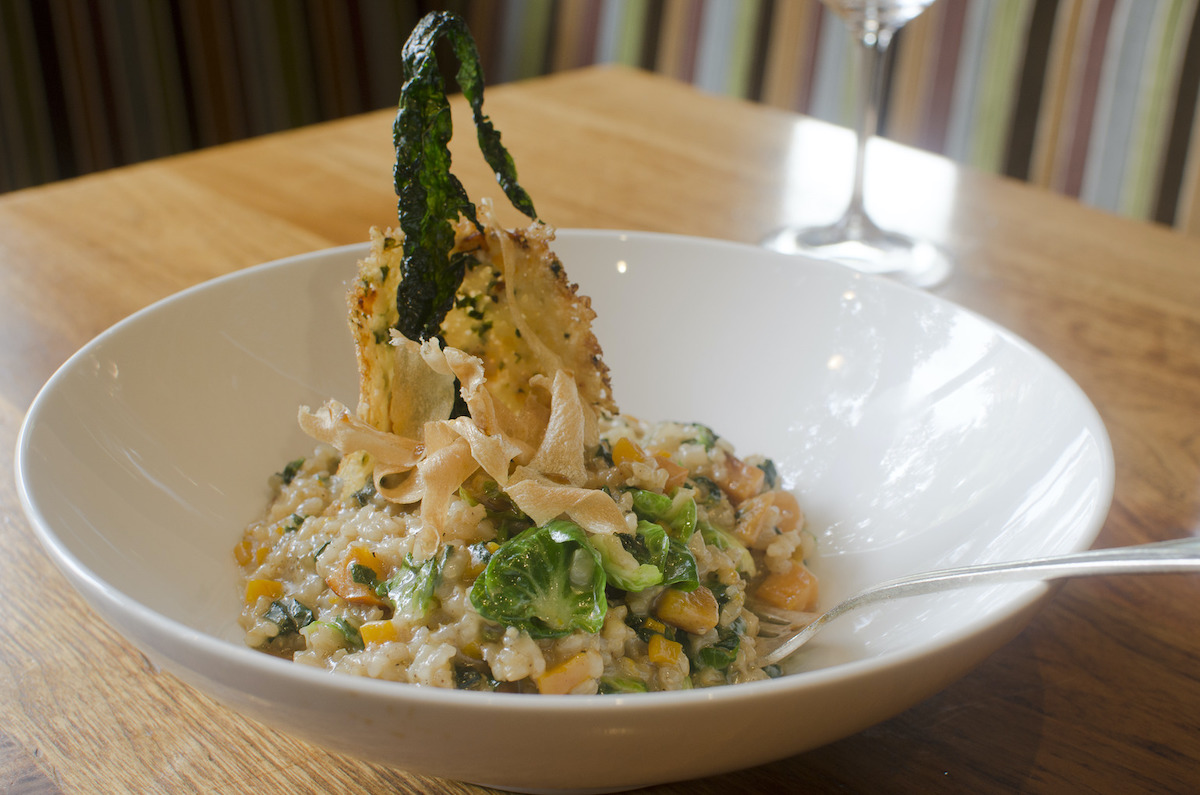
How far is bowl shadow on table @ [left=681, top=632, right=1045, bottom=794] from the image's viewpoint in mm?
1016

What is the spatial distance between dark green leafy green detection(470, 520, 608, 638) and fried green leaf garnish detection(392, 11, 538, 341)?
338 millimetres

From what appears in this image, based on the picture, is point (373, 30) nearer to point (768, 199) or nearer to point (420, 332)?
point (768, 199)

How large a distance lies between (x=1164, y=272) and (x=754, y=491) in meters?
1.35

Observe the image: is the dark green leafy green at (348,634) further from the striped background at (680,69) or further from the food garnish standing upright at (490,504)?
the striped background at (680,69)

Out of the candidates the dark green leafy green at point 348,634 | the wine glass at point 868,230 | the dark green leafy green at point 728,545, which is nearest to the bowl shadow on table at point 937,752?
the dark green leafy green at point 728,545

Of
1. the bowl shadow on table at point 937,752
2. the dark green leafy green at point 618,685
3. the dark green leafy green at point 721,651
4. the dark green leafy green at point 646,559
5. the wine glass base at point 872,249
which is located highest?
the dark green leafy green at point 646,559

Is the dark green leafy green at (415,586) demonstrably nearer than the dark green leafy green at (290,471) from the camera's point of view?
Yes

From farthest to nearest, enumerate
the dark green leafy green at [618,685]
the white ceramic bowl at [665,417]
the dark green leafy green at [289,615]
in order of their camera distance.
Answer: the dark green leafy green at [289,615] < the dark green leafy green at [618,685] < the white ceramic bowl at [665,417]

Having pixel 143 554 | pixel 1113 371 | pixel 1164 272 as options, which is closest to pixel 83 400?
pixel 143 554

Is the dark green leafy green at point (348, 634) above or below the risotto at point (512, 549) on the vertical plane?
below

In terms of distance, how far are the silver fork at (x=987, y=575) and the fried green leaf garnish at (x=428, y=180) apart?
1.71ft

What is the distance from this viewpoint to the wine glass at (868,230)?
7.07ft

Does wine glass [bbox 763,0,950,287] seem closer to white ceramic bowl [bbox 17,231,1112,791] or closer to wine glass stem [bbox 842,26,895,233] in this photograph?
wine glass stem [bbox 842,26,895,233]

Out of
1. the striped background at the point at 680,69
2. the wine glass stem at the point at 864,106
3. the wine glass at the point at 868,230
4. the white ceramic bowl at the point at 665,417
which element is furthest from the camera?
the striped background at the point at 680,69
